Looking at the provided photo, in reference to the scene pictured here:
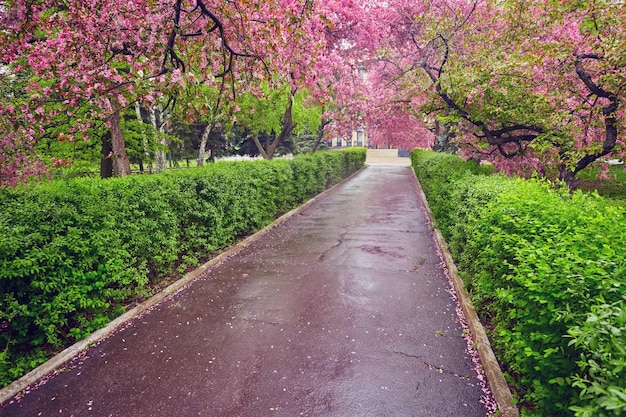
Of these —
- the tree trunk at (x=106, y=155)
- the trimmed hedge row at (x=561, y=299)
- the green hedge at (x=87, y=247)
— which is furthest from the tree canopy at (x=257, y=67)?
the trimmed hedge row at (x=561, y=299)

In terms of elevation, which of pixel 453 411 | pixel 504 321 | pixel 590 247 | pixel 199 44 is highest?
pixel 199 44

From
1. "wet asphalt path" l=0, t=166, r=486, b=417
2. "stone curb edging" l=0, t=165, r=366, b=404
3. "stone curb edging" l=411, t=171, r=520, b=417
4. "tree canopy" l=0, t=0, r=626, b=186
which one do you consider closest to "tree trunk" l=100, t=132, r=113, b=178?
"tree canopy" l=0, t=0, r=626, b=186

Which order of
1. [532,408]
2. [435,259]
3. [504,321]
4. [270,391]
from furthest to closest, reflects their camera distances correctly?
[435,259]
[504,321]
[270,391]
[532,408]

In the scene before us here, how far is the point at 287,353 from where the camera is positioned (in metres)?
4.05

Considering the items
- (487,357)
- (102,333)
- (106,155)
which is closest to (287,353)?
(487,357)

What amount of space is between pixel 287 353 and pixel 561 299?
281cm

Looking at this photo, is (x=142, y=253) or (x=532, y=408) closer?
(x=532, y=408)

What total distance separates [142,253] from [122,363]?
6.42ft

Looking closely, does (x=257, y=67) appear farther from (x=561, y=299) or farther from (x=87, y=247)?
(x=561, y=299)

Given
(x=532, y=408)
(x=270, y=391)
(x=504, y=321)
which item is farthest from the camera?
(x=504, y=321)

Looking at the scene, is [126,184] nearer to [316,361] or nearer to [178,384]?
[178,384]

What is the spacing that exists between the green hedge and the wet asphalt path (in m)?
0.49

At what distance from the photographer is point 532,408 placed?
3115mm

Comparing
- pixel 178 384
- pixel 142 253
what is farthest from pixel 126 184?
pixel 178 384
